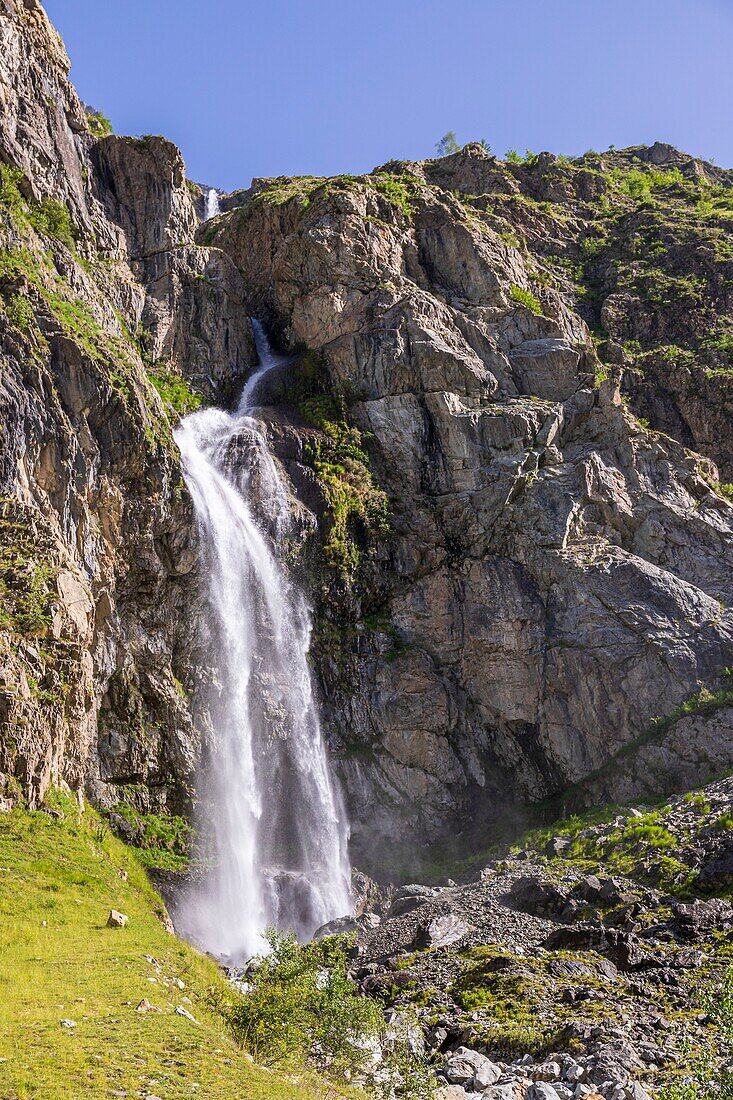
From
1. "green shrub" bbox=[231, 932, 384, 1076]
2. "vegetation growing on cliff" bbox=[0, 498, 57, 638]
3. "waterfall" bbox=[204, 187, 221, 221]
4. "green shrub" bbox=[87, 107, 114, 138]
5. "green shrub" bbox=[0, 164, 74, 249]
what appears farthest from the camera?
"waterfall" bbox=[204, 187, 221, 221]

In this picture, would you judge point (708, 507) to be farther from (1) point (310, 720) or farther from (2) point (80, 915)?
(2) point (80, 915)

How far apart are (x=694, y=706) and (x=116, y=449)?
28.5m

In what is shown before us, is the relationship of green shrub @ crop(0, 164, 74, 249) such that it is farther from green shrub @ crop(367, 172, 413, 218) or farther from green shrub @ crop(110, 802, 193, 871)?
green shrub @ crop(367, 172, 413, 218)

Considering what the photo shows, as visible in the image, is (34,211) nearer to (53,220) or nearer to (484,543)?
(53,220)

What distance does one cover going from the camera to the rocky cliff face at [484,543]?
3756 cm

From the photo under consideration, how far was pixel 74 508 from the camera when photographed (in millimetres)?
28062

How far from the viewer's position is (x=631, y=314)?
202 ft

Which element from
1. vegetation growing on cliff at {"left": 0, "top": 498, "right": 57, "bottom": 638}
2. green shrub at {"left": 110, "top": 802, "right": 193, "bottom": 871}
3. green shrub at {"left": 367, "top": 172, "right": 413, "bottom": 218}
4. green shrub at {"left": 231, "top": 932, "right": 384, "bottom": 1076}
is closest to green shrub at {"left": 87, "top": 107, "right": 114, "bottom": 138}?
green shrub at {"left": 367, "top": 172, "right": 413, "bottom": 218}

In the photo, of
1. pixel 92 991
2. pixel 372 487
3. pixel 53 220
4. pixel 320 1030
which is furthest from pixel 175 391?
pixel 320 1030

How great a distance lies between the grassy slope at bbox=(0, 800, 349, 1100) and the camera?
9.72 meters

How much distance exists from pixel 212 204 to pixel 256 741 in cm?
6941

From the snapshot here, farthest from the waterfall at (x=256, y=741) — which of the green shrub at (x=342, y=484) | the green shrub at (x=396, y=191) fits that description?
the green shrub at (x=396, y=191)

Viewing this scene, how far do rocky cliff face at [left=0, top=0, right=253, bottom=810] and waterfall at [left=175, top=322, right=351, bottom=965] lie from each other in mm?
1645

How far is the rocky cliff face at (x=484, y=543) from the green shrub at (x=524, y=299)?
28cm
